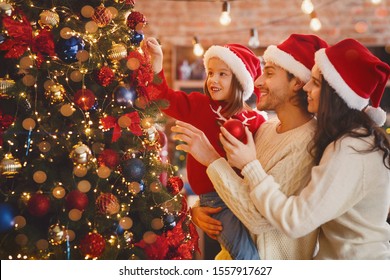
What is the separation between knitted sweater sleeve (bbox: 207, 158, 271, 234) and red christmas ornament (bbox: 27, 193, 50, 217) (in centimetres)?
54

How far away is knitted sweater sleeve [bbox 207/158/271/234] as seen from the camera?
164cm

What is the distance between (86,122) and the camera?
5.58ft

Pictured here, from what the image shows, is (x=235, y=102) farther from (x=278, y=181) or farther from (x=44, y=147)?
(x=44, y=147)

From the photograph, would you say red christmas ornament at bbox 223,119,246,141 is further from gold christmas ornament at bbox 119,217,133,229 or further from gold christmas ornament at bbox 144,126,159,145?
gold christmas ornament at bbox 119,217,133,229

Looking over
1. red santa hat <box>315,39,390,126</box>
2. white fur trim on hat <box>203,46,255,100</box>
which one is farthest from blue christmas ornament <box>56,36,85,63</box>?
red santa hat <box>315,39,390,126</box>

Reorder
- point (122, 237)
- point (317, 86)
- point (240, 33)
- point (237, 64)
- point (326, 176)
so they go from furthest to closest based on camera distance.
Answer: point (240, 33)
point (237, 64)
point (122, 237)
point (317, 86)
point (326, 176)

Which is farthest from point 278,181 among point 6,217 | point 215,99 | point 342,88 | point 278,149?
point 6,217

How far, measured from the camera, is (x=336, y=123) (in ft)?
5.25

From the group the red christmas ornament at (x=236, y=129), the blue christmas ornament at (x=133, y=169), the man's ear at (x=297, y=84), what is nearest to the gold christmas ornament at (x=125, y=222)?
the blue christmas ornament at (x=133, y=169)

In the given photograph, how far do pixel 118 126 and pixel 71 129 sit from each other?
0.16 m

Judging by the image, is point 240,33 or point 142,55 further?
point 240,33

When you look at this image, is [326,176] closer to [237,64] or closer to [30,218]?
[237,64]

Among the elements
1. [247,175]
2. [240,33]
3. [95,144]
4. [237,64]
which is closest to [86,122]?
[95,144]

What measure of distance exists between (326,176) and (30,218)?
3.25 ft
